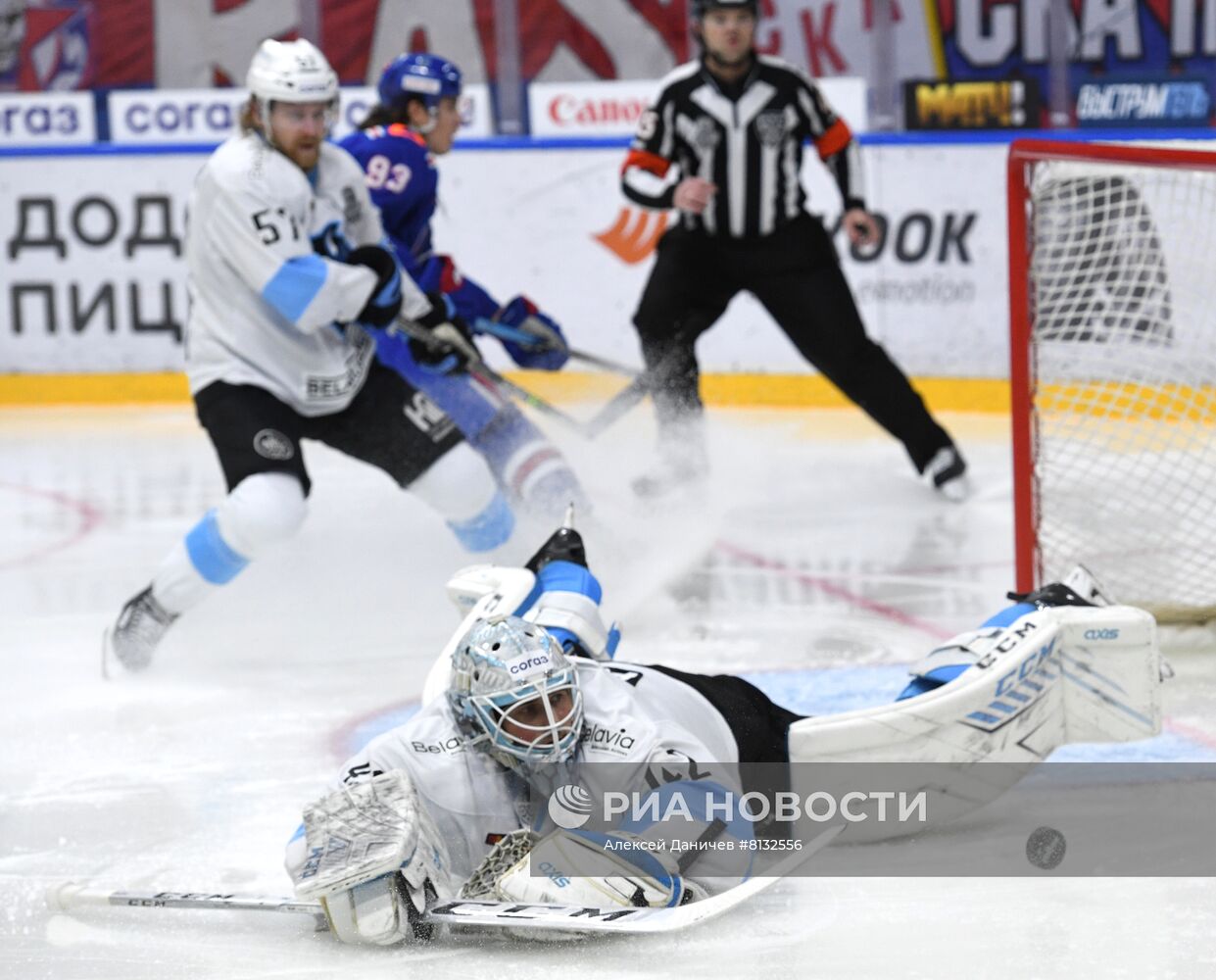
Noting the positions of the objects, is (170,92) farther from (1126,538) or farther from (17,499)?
(1126,538)

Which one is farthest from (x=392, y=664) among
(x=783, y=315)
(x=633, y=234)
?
(x=633, y=234)

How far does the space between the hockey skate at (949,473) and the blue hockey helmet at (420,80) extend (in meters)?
1.55

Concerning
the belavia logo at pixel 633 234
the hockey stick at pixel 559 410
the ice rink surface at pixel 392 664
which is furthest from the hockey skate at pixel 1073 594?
the belavia logo at pixel 633 234

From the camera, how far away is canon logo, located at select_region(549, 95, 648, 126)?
7.18 m

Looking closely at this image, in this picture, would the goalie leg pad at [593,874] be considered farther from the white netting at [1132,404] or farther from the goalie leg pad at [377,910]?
the white netting at [1132,404]

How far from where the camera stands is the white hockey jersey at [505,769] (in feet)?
7.90

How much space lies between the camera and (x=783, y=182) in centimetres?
528

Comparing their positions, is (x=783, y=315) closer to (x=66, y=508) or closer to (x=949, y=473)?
(x=949, y=473)

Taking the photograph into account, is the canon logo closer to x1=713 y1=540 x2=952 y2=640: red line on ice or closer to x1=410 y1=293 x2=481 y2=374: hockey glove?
x1=713 y1=540 x2=952 y2=640: red line on ice

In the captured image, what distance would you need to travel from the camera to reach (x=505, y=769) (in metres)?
2.49

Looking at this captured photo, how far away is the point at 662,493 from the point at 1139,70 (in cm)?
314

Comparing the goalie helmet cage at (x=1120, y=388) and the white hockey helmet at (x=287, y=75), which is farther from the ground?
the white hockey helmet at (x=287, y=75)

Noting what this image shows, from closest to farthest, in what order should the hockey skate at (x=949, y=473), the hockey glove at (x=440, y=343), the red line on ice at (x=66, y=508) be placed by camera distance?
the hockey glove at (x=440, y=343)
the red line on ice at (x=66, y=508)
the hockey skate at (x=949, y=473)

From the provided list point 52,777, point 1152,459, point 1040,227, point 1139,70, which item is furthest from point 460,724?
point 1139,70
